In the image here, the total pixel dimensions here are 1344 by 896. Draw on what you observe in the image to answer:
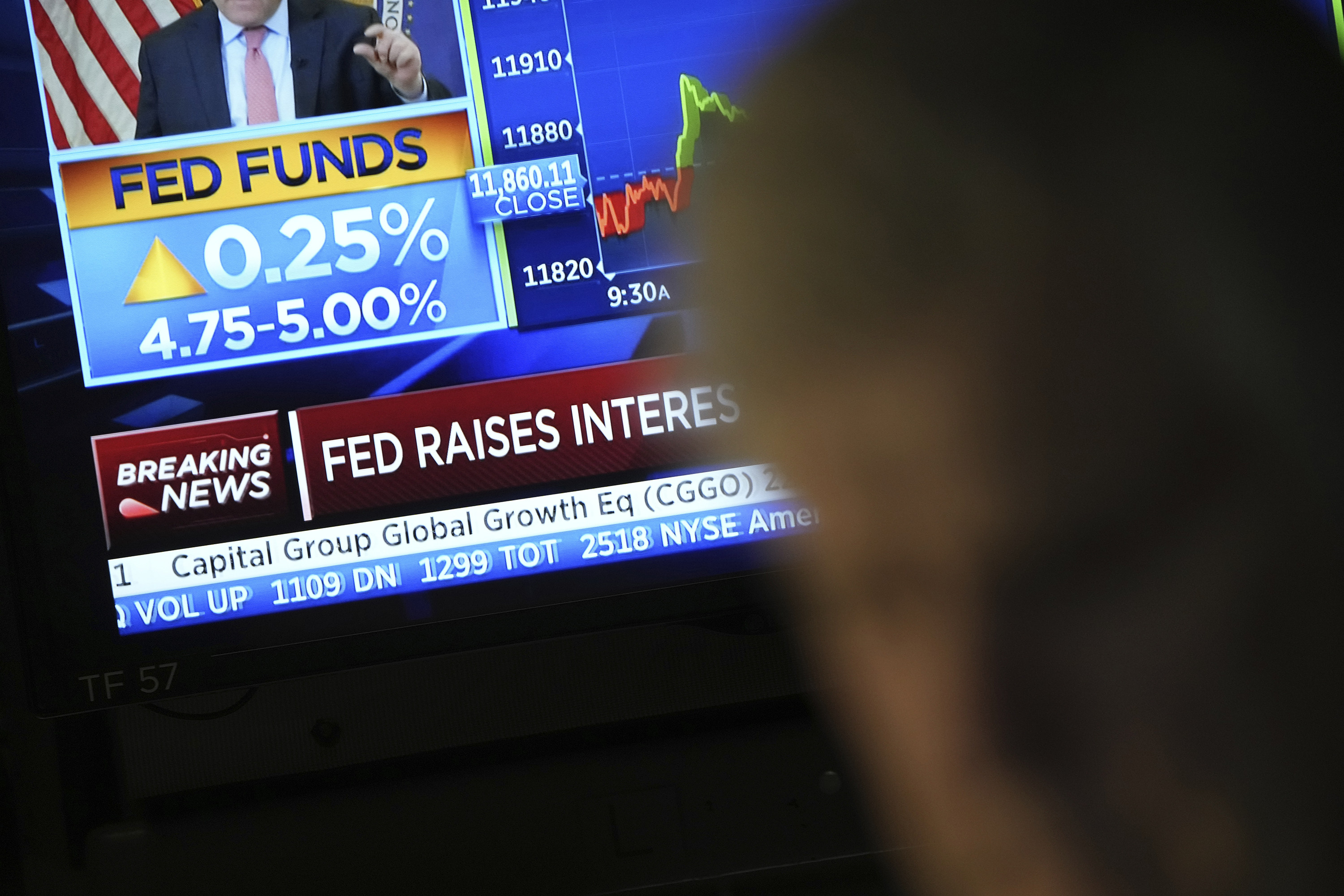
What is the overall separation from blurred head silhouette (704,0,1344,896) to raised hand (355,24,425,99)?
0.70 metres

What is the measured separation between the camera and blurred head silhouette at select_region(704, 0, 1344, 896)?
0.37 m

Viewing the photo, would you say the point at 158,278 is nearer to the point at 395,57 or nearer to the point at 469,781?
the point at 395,57

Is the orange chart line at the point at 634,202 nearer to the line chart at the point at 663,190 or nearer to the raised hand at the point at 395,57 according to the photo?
the line chart at the point at 663,190

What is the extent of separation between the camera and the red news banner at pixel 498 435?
39.4 inches

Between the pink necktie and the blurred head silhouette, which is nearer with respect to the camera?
the blurred head silhouette

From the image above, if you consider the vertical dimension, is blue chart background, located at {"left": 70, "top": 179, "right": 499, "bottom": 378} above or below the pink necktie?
below

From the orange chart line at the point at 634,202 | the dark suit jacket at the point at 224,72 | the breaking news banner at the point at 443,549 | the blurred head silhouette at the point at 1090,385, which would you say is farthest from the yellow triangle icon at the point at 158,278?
the blurred head silhouette at the point at 1090,385

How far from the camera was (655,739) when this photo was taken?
1.12 m

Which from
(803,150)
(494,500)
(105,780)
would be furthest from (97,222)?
(803,150)

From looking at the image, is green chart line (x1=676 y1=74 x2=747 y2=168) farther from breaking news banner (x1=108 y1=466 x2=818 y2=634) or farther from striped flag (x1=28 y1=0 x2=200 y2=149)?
striped flag (x1=28 y1=0 x2=200 y2=149)

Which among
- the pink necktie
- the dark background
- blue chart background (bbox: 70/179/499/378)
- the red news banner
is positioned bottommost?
the dark background

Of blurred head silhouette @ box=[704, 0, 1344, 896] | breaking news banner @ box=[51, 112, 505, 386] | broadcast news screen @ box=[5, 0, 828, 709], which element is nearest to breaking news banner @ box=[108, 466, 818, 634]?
broadcast news screen @ box=[5, 0, 828, 709]

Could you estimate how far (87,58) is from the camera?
98 centimetres

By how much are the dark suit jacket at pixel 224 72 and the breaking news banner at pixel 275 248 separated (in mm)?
24
